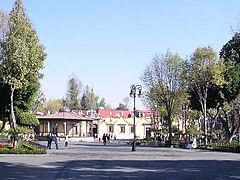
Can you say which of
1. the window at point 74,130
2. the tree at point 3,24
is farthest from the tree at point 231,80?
the window at point 74,130

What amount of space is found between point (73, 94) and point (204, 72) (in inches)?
3205

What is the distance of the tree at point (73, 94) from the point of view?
136 m

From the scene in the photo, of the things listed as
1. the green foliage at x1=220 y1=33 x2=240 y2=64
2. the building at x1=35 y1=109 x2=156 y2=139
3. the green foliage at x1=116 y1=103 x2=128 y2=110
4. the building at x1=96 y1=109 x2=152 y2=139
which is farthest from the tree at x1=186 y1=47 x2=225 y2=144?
the green foliage at x1=116 y1=103 x2=128 y2=110

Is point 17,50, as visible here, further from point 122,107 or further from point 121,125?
point 122,107

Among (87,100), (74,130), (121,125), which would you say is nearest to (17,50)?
(74,130)

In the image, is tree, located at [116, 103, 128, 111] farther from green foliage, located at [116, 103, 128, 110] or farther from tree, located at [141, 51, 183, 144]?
tree, located at [141, 51, 183, 144]

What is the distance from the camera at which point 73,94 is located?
138375 millimetres

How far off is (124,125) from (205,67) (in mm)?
64204

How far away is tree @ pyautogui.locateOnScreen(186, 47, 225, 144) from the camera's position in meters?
59.2

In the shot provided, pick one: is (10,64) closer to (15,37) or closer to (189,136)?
(15,37)

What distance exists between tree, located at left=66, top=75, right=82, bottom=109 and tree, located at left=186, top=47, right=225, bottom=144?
75.8m

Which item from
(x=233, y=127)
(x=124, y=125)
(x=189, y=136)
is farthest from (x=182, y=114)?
(x=124, y=125)

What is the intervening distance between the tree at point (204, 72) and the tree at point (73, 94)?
75.8 metres

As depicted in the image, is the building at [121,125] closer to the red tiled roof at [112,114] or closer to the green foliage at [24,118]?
the red tiled roof at [112,114]
